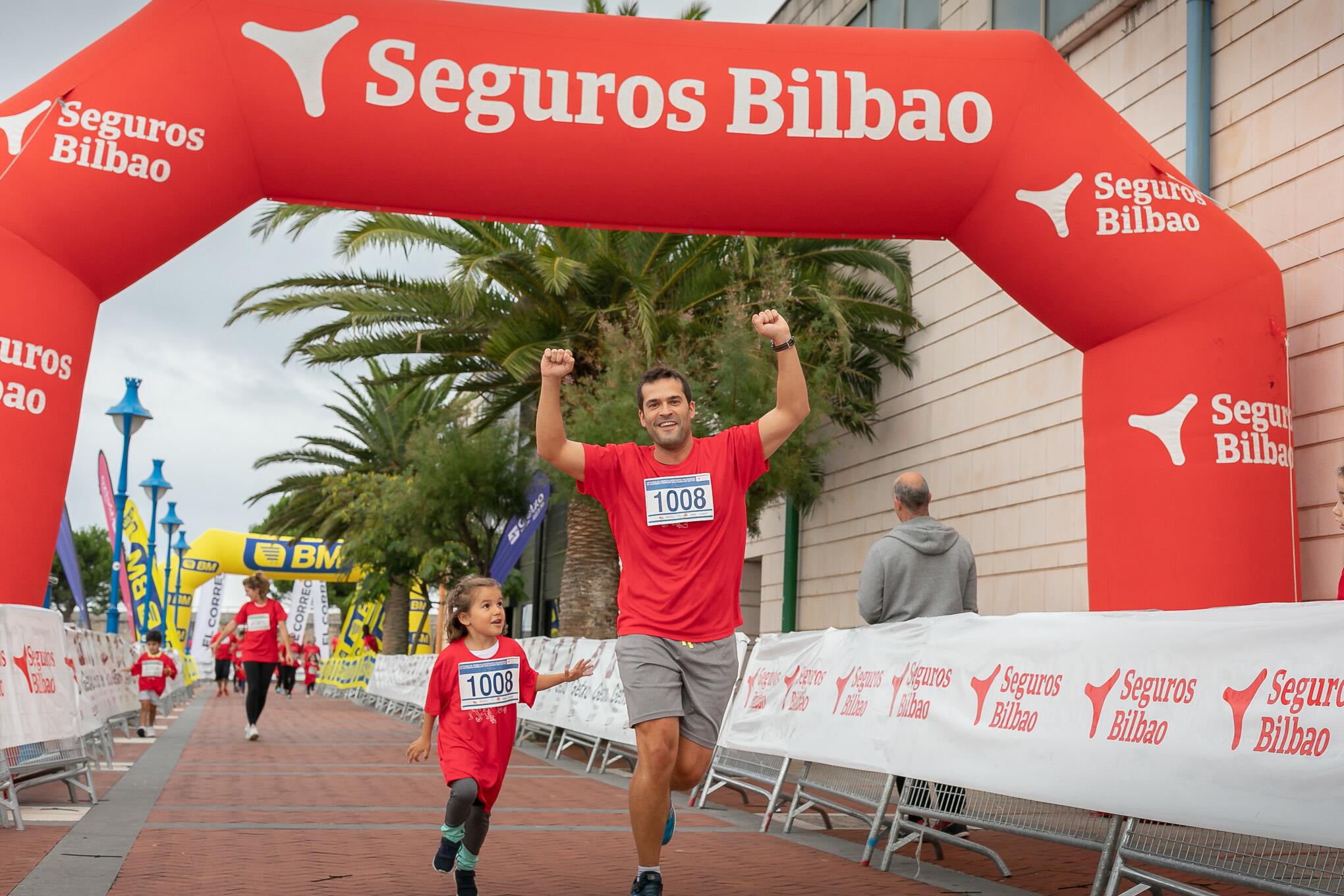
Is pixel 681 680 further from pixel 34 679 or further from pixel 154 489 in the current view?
pixel 154 489

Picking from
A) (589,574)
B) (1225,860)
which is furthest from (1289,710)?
(589,574)

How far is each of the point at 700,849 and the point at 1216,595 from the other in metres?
3.64

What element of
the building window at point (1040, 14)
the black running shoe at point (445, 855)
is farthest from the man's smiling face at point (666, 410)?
the building window at point (1040, 14)

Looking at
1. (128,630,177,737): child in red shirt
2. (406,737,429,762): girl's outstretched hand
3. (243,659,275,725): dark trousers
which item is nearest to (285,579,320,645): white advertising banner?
(128,630,177,737): child in red shirt

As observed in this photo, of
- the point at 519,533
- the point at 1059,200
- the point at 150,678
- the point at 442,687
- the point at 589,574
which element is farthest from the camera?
the point at 519,533

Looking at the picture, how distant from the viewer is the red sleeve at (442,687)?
5.54 metres

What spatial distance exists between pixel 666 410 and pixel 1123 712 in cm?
202

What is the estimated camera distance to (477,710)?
5469 mm

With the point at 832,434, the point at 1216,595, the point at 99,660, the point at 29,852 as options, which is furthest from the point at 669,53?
the point at 832,434

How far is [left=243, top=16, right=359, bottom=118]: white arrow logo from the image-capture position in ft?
27.9

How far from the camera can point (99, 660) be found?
1239 centimetres

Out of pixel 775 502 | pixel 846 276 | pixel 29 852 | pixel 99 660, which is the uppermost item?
pixel 846 276

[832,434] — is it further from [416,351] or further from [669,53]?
[669,53]

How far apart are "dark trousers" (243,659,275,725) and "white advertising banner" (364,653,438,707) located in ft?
15.7
